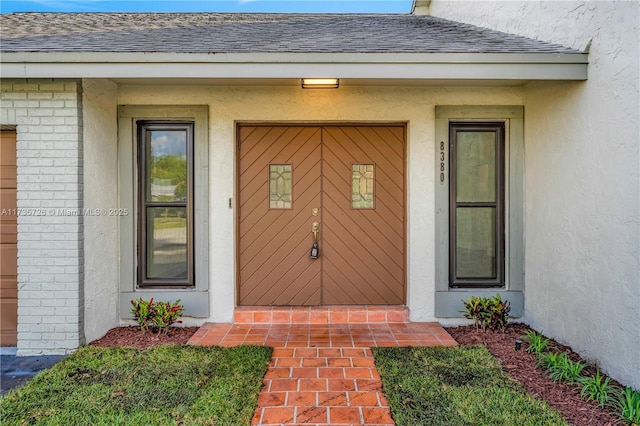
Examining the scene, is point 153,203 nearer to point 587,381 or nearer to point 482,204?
point 482,204

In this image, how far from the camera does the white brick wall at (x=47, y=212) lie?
151 inches

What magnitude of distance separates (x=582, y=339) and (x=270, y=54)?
3937 mm

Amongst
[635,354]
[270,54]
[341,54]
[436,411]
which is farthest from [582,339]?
[270,54]

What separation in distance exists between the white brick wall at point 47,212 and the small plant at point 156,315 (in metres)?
0.60

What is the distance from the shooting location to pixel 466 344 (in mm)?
3979

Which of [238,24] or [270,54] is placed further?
[238,24]

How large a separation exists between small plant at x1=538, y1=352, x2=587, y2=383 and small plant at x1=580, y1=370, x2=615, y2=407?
3.7 inches

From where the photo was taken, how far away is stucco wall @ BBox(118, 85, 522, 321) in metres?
4.54

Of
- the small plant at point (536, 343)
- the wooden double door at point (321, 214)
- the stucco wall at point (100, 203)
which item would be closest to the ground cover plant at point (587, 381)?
the small plant at point (536, 343)

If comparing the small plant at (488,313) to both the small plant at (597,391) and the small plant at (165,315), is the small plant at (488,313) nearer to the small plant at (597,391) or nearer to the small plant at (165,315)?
the small plant at (597,391)

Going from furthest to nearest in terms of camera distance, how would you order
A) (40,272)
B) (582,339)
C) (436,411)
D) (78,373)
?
(40,272), (582,339), (78,373), (436,411)

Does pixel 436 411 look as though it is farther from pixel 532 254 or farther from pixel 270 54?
pixel 270 54

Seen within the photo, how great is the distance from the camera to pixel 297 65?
3.57 m

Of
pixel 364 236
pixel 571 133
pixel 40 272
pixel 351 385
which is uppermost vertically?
pixel 571 133
